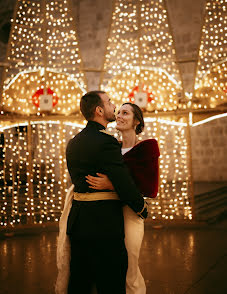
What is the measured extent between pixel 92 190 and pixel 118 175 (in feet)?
0.59

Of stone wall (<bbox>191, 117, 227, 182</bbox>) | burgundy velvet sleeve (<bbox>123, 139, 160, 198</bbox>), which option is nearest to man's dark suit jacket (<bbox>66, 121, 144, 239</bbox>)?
burgundy velvet sleeve (<bbox>123, 139, 160, 198</bbox>)

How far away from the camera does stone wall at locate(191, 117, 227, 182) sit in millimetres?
10719

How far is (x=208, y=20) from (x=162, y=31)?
0.72 meters

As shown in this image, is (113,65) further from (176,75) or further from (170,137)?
(170,137)

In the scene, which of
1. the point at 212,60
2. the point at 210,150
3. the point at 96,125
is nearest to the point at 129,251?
the point at 96,125

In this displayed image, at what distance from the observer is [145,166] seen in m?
1.87

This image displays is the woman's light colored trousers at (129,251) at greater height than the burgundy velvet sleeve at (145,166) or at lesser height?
lesser

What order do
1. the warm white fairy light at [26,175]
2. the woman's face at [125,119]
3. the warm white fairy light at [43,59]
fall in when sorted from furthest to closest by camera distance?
the warm white fairy light at [43,59], the warm white fairy light at [26,175], the woman's face at [125,119]

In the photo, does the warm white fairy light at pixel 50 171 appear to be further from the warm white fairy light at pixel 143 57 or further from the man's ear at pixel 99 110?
the man's ear at pixel 99 110

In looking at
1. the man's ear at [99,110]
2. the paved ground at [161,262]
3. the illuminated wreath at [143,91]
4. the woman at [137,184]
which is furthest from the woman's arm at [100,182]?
the illuminated wreath at [143,91]

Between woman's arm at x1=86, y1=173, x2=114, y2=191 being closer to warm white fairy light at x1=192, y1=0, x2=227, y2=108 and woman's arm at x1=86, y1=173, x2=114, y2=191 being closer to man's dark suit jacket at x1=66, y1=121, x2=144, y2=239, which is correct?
man's dark suit jacket at x1=66, y1=121, x2=144, y2=239

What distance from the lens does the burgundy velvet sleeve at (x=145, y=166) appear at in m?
1.85

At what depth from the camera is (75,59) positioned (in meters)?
5.46

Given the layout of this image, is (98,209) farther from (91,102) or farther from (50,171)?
(50,171)
